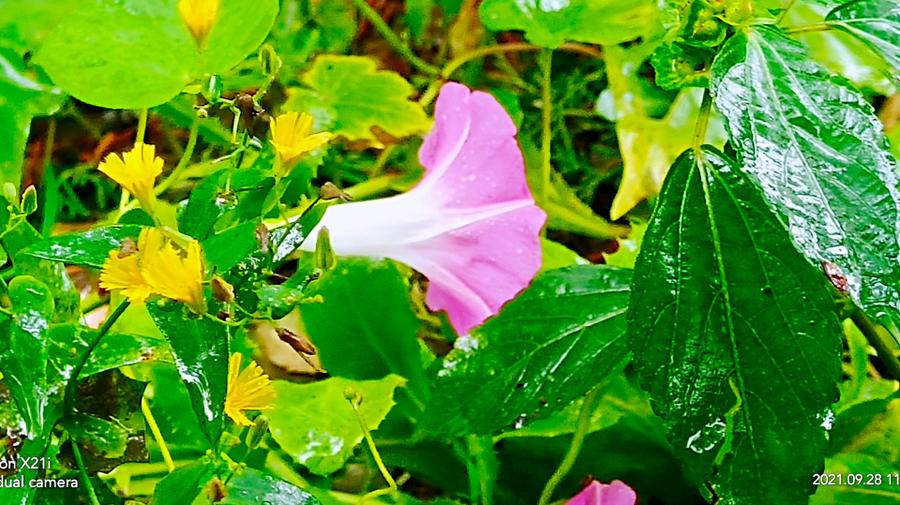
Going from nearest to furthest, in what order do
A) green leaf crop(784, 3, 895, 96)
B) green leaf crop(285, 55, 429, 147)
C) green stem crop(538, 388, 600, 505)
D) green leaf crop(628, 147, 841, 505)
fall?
green leaf crop(628, 147, 841, 505)
green stem crop(538, 388, 600, 505)
green leaf crop(784, 3, 895, 96)
green leaf crop(285, 55, 429, 147)

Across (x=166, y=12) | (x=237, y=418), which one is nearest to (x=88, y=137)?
(x=166, y=12)

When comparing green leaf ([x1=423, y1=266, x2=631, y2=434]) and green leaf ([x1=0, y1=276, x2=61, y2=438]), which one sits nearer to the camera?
green leaf ([x1=0, y1=276, x2=61, y2=438])

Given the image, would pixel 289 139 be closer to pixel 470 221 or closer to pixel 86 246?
pixel 86 246

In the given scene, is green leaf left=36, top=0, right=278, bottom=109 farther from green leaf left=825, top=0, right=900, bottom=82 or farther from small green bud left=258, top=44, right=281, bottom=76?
green leaf left=825, top=0, right=900, bottom=82

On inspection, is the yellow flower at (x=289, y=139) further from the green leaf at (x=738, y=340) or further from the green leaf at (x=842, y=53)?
the green leaf at (x=842, y=53)

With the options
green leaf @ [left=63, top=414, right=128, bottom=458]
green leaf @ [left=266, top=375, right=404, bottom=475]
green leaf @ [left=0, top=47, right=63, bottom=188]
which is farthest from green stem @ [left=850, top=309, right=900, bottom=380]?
green leaf @ [left=0, top=47, right=63, bottom=188]

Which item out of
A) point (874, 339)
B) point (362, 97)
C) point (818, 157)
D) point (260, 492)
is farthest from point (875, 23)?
point (362, 97)
